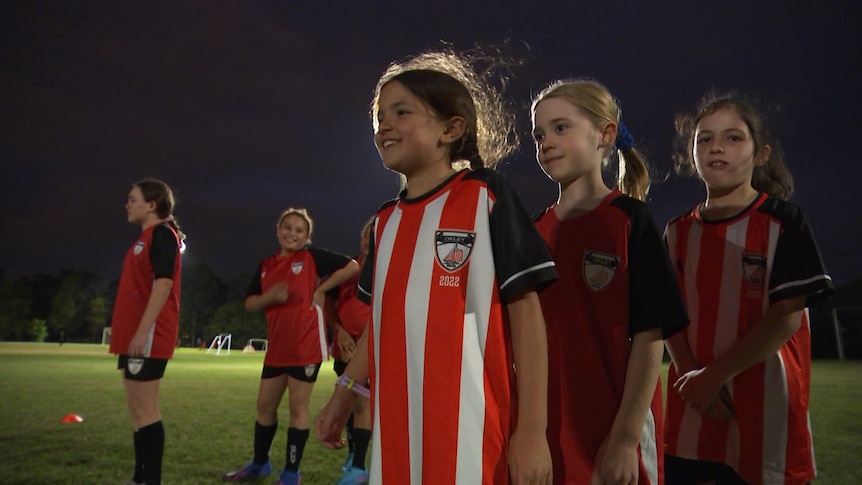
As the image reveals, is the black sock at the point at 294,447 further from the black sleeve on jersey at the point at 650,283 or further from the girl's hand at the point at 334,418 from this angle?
the black sleeve on jersey at the point at 650,283

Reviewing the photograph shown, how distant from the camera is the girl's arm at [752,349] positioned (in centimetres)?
219

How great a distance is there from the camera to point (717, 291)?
242 cm

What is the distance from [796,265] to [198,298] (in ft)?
279

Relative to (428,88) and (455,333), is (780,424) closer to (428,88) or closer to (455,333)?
(455,333)

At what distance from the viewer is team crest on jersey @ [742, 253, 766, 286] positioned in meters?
2.31

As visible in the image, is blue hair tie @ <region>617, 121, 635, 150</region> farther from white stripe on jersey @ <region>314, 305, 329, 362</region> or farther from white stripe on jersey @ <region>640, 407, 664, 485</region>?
white stripe on jersey @ <region>314, 305, 329, 362</region>

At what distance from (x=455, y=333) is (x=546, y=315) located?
46cm

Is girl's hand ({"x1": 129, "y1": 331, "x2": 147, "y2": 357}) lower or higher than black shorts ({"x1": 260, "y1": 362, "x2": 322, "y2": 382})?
higher

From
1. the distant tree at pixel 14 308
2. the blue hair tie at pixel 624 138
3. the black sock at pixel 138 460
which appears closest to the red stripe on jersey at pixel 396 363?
the blue hair tie at pixel 624 138

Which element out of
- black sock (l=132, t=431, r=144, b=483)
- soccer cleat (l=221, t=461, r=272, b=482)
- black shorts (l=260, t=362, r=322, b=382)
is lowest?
soccer cleat (l=221, t=461, r=272, b=482)

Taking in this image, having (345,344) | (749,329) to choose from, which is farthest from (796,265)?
(345,344)

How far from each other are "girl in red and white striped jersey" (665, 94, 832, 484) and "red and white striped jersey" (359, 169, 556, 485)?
1169 mm

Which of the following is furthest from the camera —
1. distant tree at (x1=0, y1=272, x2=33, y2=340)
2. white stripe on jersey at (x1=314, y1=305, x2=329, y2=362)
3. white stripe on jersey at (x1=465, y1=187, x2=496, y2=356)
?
distant tree at (x1=0, y1=272, x2=33, y2=340)

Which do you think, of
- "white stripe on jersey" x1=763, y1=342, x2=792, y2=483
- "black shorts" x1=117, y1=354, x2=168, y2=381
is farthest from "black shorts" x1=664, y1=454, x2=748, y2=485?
"black shorts" x1=117, y1=354, x2=168, y2=381
